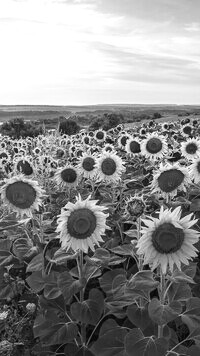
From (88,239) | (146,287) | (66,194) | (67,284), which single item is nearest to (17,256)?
(67,284)

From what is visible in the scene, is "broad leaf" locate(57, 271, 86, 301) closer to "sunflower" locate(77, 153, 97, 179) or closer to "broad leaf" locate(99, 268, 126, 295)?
"broad leaf" locate(99, 268, 126, 295)

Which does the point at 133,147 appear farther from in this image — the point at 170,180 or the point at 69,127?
the point at 69,127

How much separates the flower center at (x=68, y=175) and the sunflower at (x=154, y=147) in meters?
1.62

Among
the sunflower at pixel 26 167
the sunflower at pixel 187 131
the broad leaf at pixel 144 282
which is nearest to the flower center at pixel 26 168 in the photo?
the sunflower at pixel 26 167

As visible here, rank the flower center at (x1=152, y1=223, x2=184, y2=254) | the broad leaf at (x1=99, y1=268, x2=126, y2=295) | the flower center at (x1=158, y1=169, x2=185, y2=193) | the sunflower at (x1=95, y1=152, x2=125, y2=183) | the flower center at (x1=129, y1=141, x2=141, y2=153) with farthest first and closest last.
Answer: the flower center at (x1=129, y1=141, x2=141, y2=153) → the sunflower at (x1=95, y1=152, x2=125, y2=183) → the flower center at (x1=158, y1=169, x2=185, y2=193) → the broad leaf at (x1=99, y1=268, x2=126, y2=295) → the flower center at (x1=152, y1=223, x2=184, y2=254)

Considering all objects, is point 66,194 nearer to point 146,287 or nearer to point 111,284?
point 111,284

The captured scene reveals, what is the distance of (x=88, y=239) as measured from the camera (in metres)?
3.69

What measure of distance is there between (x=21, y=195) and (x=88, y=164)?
2.33 metres

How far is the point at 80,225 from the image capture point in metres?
3.64

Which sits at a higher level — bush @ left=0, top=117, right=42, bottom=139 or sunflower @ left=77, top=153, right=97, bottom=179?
sunflower @ left=77, top=153, right=97, bottom=179

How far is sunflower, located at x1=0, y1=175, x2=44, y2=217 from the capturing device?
4.80m

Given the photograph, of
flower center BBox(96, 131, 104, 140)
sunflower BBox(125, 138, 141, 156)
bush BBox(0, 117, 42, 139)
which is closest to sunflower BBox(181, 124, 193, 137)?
flower center BBox(96, 131, 104, 140)

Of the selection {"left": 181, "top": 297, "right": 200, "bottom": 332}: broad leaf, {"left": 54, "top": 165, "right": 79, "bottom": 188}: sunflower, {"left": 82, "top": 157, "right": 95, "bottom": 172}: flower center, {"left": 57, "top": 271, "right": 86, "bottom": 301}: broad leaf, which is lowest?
{"left": 181, "top": 297, "right": 200, "bottom": 332}: broad leaf

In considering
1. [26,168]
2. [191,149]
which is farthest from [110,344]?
[191,149]
